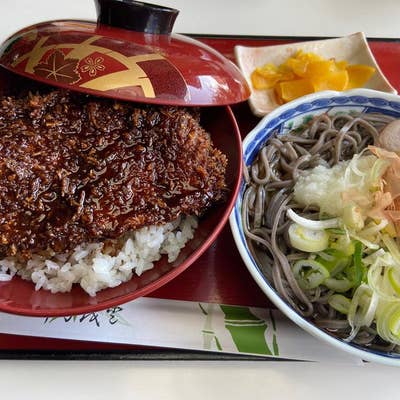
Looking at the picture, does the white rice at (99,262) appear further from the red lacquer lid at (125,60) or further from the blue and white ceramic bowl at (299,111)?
the red lacquer lid at (125,60)

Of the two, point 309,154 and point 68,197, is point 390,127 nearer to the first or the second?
point 309,154

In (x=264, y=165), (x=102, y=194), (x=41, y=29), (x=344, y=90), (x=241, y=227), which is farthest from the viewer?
(x=344, y=90)

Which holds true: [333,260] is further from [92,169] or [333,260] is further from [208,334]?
[92,169]

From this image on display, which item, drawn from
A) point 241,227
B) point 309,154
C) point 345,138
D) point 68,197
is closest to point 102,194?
point 68,197

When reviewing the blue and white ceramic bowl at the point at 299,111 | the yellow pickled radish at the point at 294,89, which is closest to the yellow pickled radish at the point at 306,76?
the yellow pickled radish at the point at 294,89

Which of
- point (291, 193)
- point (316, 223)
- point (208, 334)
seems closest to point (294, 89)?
point (291, 193)

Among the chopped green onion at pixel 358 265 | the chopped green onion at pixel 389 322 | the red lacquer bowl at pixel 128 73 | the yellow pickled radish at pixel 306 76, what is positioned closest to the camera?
the red lacquer bowl at pixel 128 73
